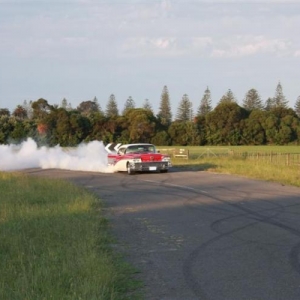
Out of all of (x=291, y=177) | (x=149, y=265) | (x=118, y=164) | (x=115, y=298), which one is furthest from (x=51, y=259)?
(x=118, y=164)

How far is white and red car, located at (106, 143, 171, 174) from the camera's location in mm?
31547

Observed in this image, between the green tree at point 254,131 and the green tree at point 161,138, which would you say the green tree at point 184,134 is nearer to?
the green tree at point 161,138

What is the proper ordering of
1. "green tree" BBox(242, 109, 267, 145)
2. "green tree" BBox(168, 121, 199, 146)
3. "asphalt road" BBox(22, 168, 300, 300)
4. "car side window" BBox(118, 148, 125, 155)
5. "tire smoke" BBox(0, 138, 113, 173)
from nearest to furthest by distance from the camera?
"asphalt road" BBox(22, 168, 300, 300)
"car side window" BBox(118, 148, 125, 155)
"tire smoke" BBox(0, 138, 113, 173)
"green tree" BBox(168, 121, 199, 146)
"green tree" BBox(242, 109, 267, 145)

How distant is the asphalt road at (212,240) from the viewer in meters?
8.04

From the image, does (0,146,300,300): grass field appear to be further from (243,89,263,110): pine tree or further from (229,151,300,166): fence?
(243,89,263,110): pine tree

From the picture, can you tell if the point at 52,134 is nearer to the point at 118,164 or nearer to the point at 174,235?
the point at 118,164

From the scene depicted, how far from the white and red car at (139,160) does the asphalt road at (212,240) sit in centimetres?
922

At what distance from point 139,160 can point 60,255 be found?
21.9 m

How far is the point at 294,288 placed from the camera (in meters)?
7.88

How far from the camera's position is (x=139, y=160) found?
3153cm

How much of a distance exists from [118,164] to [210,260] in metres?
23.8

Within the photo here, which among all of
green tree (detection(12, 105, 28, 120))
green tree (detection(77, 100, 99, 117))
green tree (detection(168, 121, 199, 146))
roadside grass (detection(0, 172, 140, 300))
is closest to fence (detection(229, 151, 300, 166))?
roadside grass (detection(0, 172, 140, 300))

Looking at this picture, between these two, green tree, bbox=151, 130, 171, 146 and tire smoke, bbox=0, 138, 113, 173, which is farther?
green tree, bbox=151, 130, 171, 146

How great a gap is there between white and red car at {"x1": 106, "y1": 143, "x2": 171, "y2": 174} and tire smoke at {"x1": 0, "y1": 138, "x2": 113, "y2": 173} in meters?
4.26
